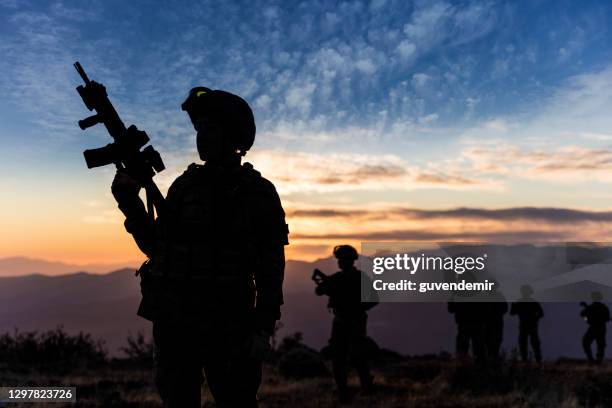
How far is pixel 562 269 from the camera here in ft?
98.0

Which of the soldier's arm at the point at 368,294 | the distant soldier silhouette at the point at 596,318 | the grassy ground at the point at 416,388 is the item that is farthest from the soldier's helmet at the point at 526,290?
the soldier's arm at the point at 368,294

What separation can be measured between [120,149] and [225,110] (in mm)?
Answer: 677

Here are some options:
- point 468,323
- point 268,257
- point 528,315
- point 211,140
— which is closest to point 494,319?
point 468,323

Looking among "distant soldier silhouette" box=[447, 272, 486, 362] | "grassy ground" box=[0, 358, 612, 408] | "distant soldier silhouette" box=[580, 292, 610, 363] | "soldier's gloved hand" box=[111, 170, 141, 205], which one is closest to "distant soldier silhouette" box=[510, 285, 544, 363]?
"distant soldier silhouette" box=[580, 292, 610, 363]

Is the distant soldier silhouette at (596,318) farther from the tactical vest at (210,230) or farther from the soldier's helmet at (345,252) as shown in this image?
the tactical vest at (210,230)

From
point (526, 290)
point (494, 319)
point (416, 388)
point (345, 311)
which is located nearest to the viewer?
point (345, 311)

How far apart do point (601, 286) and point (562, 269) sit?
12917 mm

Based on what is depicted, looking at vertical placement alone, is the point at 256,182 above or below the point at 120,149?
below

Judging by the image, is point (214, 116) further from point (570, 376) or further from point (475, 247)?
point (475, 247)

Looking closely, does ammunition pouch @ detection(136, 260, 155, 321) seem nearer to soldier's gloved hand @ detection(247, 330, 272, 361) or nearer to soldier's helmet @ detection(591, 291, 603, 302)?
soldier's gloved hand @ detection(247, 330, 272, 361)

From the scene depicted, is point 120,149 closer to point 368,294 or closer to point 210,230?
point 210,230

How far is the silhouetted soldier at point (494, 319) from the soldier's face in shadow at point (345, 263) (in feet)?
14.0

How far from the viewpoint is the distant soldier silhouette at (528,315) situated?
16.4 m

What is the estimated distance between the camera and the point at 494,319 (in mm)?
13875
